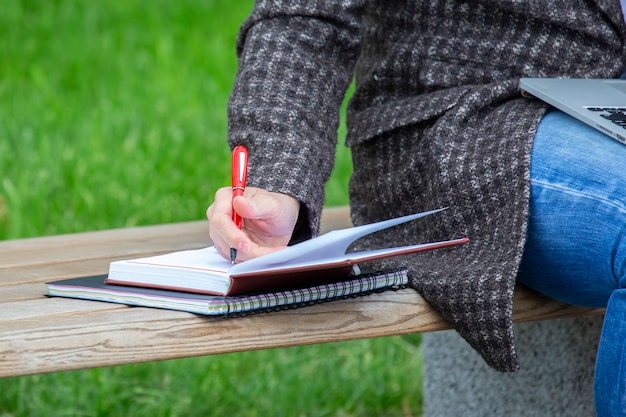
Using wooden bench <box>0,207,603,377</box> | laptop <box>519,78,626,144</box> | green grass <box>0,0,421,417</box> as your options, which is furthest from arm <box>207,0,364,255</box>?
green grass <box>0,0,421,417</box>

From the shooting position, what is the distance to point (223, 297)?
1.27 m

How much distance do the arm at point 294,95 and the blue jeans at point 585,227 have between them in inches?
11.9

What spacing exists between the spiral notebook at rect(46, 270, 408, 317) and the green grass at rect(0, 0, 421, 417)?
107cm

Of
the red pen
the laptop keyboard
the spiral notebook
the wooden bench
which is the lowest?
the wooden bench

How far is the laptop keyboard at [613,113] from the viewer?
1373 millimetres

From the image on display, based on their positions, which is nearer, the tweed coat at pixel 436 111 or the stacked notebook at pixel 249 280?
the stacked notebook at pixel 249 280

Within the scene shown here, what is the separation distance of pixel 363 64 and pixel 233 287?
2.15 ft

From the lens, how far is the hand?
4.20 feet

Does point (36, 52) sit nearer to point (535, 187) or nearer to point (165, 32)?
point (165, 32)

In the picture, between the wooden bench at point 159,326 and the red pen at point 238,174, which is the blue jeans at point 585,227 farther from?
the red pen at point 238,174

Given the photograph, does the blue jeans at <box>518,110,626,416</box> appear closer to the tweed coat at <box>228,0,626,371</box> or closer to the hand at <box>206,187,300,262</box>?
the tweed coat at <box>228,0,626,371</box>

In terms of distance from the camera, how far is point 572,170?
4.43ft

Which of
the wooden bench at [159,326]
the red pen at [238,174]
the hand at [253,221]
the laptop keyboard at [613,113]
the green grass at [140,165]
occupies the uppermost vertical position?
the laptop keyboard at [613,113]

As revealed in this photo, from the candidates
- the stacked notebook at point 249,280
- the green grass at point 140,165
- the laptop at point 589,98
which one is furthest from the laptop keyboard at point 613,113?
the green grass at point 140,165
